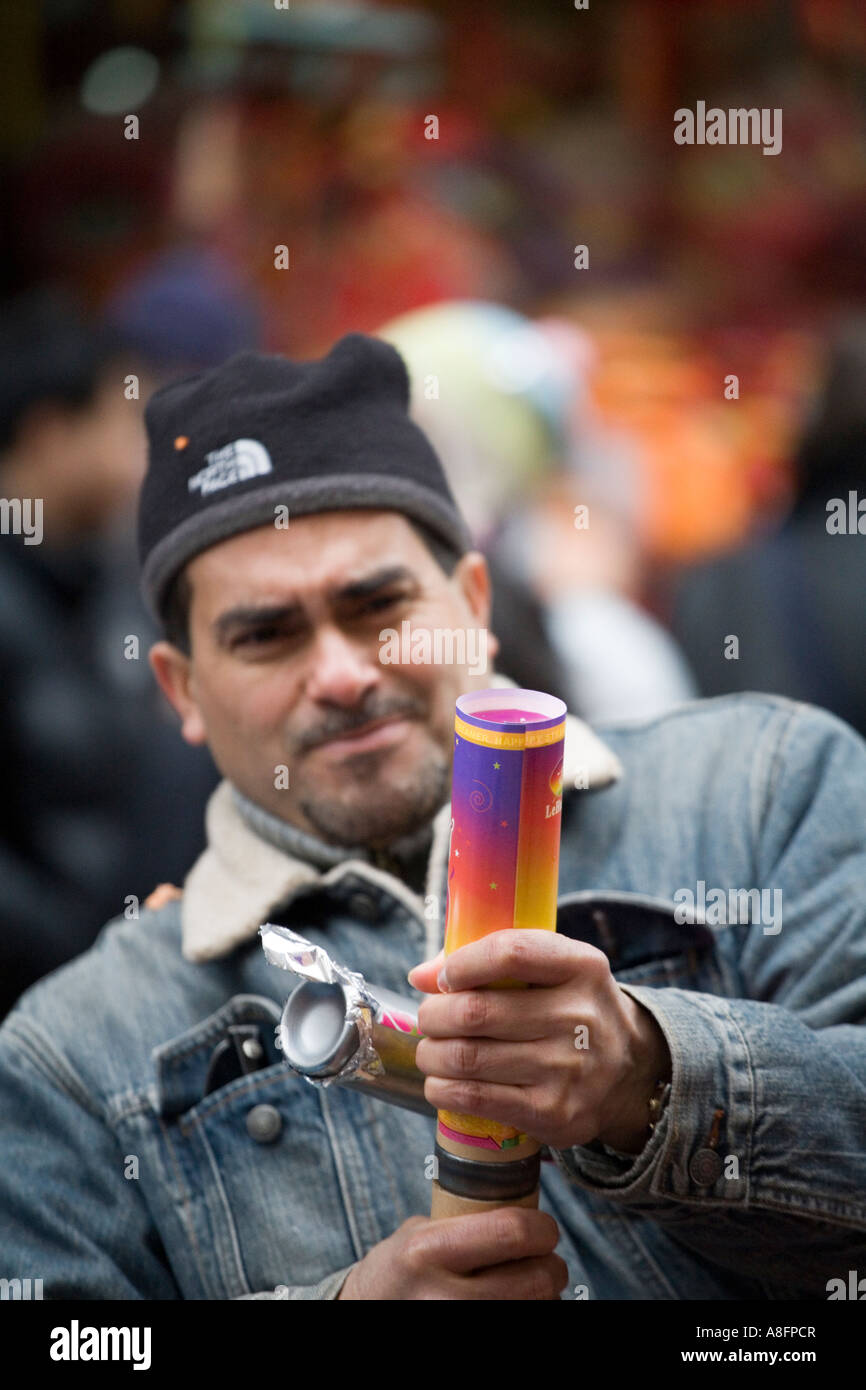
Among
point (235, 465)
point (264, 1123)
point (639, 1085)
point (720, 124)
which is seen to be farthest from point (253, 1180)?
point (720, 124)

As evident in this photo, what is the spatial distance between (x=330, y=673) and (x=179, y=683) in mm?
200

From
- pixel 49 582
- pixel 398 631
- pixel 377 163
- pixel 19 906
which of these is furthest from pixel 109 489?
pixel 377 163

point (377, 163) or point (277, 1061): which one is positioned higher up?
point (377, 163)

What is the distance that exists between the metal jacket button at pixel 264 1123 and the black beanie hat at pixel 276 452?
0.43 meters

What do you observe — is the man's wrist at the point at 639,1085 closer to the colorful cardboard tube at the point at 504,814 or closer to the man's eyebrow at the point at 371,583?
the colorful cardboard tube at the point at 504,814

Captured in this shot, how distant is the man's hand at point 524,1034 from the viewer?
853 mm

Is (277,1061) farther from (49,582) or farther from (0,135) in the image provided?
(0,135)

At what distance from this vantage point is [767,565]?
76.1 inches

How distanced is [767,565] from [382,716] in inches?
37.0

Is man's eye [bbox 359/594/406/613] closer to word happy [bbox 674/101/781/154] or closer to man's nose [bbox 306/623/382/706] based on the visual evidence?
man's nose [bbox 306/623/382/706]

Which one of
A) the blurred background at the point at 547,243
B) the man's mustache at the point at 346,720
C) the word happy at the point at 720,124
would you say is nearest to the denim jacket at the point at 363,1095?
the man's mustache at the point at 346,720

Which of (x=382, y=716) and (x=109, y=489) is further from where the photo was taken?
(x=109, y=489)

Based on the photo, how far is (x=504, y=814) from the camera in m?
0.85

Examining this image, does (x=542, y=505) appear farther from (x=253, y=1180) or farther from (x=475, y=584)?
(x=253, y=1180)
